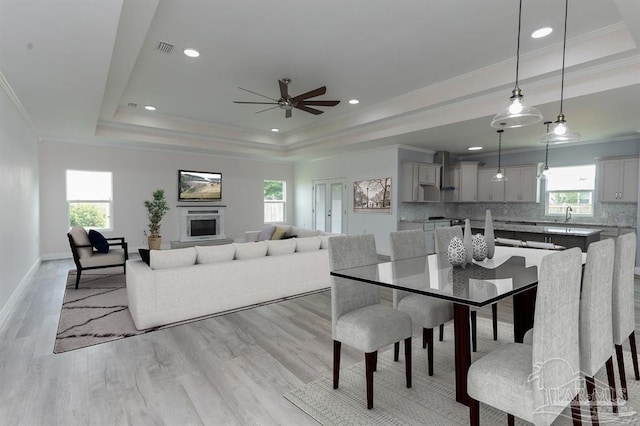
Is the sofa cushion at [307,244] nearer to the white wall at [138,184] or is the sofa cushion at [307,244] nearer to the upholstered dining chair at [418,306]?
the upholstered dining chair at [418,306]

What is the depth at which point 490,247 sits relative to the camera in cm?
272

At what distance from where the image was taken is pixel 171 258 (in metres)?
3.52

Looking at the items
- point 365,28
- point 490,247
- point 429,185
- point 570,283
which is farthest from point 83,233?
point 429,185

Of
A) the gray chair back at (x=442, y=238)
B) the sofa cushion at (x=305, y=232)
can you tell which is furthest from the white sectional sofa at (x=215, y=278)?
the gray chair back at (x=442, y=238)

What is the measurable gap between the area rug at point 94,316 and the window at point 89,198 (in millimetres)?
2678

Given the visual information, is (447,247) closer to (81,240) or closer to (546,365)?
(546,365)

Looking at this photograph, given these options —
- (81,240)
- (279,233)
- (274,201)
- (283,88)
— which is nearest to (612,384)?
(283,88)

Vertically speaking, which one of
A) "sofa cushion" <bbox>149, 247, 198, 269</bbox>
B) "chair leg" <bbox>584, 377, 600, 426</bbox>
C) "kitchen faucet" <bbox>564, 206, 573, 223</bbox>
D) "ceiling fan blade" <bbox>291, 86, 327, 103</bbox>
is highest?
"ceiling fan blade" <bbox>291, 86, 327, 103</bbox>

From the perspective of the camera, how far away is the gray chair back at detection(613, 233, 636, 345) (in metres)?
2.03

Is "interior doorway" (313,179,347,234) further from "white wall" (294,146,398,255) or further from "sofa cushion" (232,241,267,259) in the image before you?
"sofa cushion" (232,241,267,259)

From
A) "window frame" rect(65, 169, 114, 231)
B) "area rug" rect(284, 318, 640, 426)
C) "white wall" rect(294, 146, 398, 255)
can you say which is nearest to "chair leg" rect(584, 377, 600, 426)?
"area rug" rect(284, 318, 640, 426)

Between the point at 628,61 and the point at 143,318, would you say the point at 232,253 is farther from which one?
the point at 628,61

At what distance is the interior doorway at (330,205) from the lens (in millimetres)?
8984

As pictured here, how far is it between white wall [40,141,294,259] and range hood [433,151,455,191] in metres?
4.71
